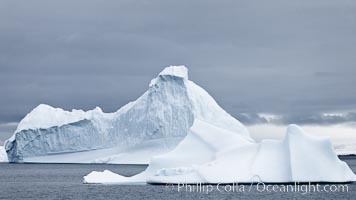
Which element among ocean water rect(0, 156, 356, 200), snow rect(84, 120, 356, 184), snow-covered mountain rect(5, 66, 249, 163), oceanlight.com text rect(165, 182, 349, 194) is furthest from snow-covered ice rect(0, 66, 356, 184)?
snow rect(84, 120, 356, 184)

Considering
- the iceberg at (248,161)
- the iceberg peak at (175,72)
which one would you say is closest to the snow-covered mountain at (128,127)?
the iceberg peak at (175,72)

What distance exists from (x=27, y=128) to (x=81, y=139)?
5.62 m

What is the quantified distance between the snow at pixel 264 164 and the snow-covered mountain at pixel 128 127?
28946 millimetres

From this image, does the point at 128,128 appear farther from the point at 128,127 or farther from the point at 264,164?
the point at 264,164

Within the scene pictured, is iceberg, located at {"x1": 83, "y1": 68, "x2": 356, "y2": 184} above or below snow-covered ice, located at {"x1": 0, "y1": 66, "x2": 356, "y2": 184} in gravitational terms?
below

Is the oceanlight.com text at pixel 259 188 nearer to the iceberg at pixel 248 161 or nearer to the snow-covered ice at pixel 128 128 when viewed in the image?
the iceberg at pixel 248 161

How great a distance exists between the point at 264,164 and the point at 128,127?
37493 millimetres

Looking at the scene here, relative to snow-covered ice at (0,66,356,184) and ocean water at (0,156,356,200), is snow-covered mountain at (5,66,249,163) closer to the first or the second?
snow-covered ice at (0,66,356,184)

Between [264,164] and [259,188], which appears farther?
[259,188]

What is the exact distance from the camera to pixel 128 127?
74.0 metres

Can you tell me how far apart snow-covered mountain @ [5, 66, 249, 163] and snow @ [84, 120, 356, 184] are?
2895cm

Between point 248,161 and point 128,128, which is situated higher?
point 128,128

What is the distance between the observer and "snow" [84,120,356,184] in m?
37.1

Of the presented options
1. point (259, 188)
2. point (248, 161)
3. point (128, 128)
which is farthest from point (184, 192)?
point (128, 128)
